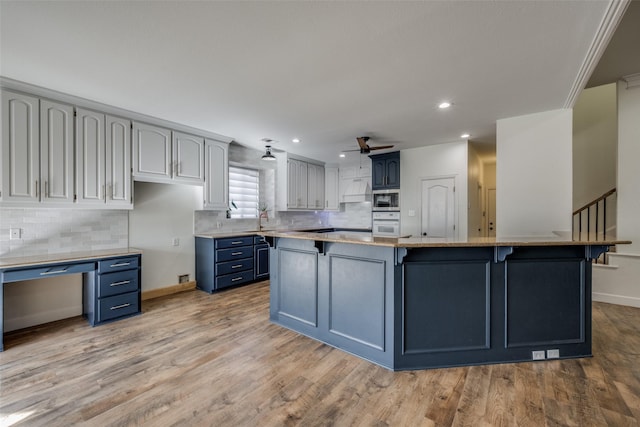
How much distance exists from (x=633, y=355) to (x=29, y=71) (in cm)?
607

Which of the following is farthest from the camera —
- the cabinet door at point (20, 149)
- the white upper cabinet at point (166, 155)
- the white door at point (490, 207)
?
the white door at point (490, 207)

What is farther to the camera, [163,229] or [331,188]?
[331,188]

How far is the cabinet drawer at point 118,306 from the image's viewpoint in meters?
3.20

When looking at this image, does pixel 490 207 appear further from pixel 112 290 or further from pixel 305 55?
pixel 112 290

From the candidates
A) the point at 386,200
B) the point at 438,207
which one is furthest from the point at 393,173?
the point at 438,207

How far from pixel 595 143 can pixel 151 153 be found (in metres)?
7.51

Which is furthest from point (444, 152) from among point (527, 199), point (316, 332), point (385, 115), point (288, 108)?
point (316, 332)

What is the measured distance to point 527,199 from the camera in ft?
12.1

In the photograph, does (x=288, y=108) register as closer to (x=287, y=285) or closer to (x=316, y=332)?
(x=287, y=285)

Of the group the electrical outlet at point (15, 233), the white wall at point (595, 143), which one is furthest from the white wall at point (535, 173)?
the electrical outlet at point (15, 233)

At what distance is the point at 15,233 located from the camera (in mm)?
2990

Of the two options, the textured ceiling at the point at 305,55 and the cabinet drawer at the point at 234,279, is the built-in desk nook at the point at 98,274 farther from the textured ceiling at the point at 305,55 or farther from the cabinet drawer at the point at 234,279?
the textured ceiling at the point at 305,55

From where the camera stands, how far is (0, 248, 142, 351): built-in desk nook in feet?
8.99

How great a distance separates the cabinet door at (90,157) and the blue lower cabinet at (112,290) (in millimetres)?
810
